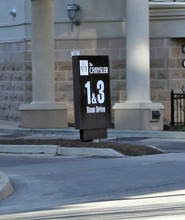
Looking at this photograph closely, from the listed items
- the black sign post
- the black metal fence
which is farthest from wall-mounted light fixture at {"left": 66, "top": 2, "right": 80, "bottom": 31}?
the black sign post

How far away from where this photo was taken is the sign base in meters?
17.7

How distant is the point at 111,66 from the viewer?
24.1 metres

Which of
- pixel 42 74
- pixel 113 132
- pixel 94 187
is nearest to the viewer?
pixel 94 187

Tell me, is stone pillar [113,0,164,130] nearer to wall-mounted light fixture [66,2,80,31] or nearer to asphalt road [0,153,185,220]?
wall-mounted light fixture [66,2,80,31]

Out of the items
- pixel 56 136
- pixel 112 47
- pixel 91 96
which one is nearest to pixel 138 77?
pixel 112 47

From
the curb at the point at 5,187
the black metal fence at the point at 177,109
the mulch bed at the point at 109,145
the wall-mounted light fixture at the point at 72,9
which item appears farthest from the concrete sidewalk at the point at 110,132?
the curb at the point at 5,187

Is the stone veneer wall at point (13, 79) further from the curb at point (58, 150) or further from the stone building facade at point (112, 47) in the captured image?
the curb at point (58, 150)

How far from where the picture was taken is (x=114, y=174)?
13.9 meters

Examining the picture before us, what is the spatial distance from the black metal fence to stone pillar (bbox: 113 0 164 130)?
88 cm

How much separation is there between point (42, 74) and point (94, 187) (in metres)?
11.4

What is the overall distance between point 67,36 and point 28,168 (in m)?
10.1

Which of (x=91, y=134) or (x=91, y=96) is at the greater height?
(x=91, y=96)

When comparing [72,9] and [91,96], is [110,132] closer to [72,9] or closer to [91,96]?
[91,96]

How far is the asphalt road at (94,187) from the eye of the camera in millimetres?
9977
